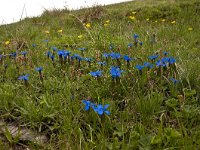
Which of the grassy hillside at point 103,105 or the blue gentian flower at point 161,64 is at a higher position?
the blue gentian flower at point 161,64

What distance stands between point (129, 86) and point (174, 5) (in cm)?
682

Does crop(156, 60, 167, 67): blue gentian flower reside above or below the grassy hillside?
above

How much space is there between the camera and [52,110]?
2822 mm

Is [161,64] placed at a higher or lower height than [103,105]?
higher

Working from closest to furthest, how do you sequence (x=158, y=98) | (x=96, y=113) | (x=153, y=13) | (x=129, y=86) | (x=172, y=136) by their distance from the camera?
(x=172, y=136) → (x=96, y=113) → (x=158, y=98) → (x=129, y=86) → (x=153, y=13)

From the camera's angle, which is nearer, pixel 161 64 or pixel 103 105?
pixel 103 105

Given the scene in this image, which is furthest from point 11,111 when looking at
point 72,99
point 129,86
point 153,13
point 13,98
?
point 153,13

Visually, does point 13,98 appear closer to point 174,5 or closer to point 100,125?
point 100,125

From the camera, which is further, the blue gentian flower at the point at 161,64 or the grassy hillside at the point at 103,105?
the blue gentian flower at the point at 161,64

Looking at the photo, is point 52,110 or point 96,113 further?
point 52,110

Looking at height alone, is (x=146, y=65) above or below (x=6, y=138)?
above

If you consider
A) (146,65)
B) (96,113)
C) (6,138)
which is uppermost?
(146,65)

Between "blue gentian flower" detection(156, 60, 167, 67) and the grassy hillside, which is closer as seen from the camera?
the grassy hillside

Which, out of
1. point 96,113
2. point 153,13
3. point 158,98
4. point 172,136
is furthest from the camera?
point 153,13
